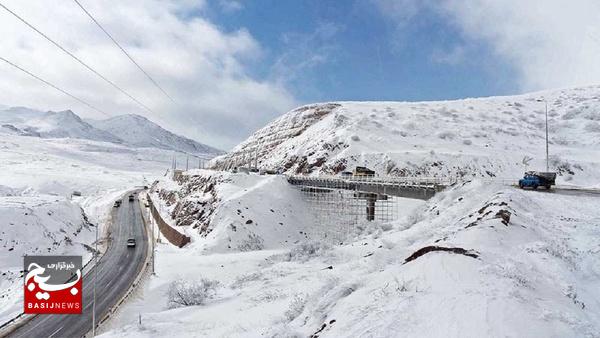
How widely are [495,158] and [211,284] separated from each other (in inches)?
2394

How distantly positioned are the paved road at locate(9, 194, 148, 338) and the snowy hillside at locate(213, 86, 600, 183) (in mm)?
35781

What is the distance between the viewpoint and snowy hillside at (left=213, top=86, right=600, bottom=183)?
65750mm

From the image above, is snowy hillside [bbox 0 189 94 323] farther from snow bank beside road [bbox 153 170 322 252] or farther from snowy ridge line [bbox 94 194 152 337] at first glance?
snow bank beside road [bbox 153 170 322 252]

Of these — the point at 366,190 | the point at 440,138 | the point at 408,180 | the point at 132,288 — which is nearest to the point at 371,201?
the point at 366,190

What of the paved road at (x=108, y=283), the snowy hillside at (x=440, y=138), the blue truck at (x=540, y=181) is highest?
the snowy hillside at (x=440, y=138)

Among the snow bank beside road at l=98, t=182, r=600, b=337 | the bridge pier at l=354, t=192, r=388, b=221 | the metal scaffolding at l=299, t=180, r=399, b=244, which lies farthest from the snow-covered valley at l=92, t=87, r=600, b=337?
the bridge pier at l=354, t=192, r=388, b=221

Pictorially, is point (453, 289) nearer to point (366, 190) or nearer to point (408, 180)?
point (408, 180)

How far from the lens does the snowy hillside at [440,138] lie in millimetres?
65750

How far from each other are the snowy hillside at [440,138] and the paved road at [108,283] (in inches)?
1409

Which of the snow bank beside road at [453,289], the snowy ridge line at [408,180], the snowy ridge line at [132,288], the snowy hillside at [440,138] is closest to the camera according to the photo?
the snow bank beside road at [453,289]

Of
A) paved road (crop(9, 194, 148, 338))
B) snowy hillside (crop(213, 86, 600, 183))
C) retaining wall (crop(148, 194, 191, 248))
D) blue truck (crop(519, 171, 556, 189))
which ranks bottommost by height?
paved road (crop(9, 194, 148, 338))

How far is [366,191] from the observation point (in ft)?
147

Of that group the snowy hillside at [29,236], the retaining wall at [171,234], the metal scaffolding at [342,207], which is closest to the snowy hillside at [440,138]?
the metal scaffolding at [342,207]

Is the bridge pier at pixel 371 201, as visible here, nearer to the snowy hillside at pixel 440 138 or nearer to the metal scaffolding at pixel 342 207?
the metal scaffolding at pixel 342 207
